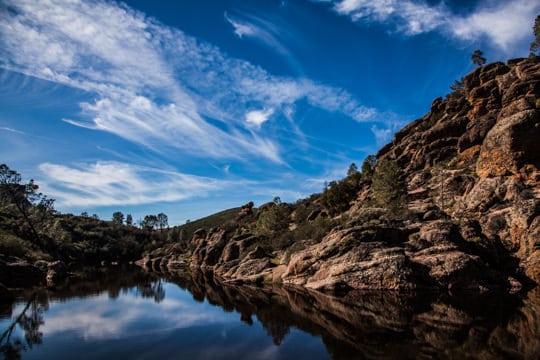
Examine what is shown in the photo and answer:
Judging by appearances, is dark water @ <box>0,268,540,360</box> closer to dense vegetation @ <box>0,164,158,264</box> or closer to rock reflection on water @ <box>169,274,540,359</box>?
rock reflection on water @ <box>169,274,540,359</box>

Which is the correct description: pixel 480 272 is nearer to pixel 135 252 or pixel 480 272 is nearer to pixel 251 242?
pixel 251 242

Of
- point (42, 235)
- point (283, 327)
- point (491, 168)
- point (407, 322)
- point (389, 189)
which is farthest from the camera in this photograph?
point (42, 235)

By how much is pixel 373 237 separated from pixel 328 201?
158 ft

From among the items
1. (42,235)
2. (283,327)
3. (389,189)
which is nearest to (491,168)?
(389,189)

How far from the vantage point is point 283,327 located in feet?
69.3

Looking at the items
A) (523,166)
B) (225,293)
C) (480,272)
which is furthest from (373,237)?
(523,166)

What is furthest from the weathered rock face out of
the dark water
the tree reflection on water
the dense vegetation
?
the dense vegetation

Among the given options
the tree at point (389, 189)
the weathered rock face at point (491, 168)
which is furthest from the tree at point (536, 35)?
the tree at point (389, 189)

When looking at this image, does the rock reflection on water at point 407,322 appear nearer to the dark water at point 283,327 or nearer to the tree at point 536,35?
the dark water at point 283,327

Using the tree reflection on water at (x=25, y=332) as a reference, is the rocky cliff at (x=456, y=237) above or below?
above

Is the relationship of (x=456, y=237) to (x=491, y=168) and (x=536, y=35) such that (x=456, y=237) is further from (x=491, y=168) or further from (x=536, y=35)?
(x=536, y=35)

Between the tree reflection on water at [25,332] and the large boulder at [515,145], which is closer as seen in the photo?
the tree reflection on water at [25,332]

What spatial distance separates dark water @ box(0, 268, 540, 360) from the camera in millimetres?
15648

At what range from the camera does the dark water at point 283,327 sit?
1565cm
